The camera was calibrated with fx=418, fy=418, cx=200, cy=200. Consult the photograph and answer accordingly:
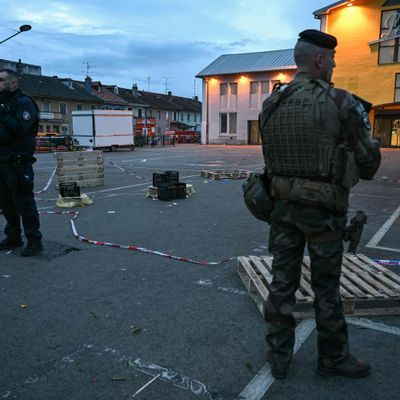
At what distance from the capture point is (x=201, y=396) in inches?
104

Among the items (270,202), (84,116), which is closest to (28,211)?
(270,202)

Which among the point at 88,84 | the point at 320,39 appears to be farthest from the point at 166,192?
the point at 88,84

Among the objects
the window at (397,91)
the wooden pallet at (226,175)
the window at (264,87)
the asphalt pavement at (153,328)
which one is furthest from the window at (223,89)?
the asphalt pavement at (153,328)

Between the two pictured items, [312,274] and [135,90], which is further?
[135,90]

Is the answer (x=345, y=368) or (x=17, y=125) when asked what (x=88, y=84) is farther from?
(x=345, y=368)

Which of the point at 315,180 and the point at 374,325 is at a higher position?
the point at 315,180

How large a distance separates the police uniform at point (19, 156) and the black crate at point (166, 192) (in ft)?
14.2

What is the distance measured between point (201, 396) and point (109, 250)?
338 centimetres

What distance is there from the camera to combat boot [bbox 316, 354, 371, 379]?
9.09 feet

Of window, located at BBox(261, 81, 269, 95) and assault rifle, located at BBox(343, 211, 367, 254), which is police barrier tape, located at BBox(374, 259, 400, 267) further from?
A: window, located at BBox(261, 81, 269, 95)

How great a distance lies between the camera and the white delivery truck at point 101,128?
30.0 metres

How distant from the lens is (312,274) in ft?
9.12

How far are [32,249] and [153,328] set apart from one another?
103 inches

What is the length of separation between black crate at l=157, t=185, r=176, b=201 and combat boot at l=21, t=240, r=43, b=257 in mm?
Answer: 4345
